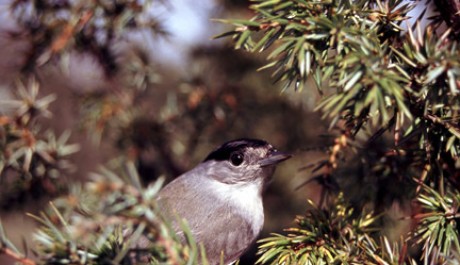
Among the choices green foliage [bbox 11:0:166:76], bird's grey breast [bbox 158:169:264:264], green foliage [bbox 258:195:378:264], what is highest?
green foliage [bbox 11:0:166:76]

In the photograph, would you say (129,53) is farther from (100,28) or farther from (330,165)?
(330,165)

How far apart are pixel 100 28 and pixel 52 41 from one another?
21cm

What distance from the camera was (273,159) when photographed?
7.60 ft

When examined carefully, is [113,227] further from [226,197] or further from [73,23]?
[226,197]

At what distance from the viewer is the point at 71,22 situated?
2061 mm

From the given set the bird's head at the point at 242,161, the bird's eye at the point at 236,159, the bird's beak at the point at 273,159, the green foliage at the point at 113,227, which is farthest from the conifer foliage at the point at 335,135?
the bird's eye at the point at 236,159

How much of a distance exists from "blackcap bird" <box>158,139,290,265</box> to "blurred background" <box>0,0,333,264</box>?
0.56 ft

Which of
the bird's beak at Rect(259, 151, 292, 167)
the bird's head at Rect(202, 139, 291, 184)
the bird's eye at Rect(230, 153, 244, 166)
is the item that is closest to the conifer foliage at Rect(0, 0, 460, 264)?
the bird's beak at Rect(259, 151, 292, 167)

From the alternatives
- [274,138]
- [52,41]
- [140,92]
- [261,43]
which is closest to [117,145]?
[140,92]

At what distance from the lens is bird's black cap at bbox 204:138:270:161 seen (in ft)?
7.59

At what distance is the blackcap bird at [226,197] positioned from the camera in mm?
2252

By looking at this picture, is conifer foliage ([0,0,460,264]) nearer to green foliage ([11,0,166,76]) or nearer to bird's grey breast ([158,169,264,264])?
green foliage ([11,0,166,76])

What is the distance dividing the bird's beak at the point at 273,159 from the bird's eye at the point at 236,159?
0.12 m

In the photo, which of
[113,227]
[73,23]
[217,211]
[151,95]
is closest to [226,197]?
[217,211]
